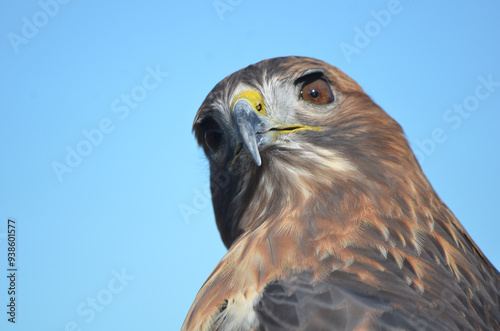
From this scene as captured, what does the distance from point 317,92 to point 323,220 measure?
1.07m

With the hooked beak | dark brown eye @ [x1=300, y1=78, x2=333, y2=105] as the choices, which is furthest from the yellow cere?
dark brown eye @ [x1=300, y1=78, x2=333, y2=105]

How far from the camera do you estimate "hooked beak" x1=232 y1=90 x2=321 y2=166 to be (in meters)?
3.56

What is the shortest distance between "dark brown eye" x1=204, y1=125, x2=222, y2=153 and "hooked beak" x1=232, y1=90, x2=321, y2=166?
441 mm

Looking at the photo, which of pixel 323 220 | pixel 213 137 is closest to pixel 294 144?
pixel 323 220

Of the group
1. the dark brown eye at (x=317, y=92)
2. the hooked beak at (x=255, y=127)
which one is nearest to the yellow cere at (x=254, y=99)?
the hooked beak at (x=255, y=127)

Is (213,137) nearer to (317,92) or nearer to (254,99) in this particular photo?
(254,99)

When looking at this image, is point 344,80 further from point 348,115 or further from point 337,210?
point 337,210

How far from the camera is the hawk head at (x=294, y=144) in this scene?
3648 millimetres

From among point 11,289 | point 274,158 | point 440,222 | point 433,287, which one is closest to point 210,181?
point 274,158

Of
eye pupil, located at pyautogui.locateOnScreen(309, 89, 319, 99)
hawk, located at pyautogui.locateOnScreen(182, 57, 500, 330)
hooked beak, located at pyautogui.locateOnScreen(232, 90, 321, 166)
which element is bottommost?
hawk, located at pyautogui.locateOnScreen(182, 57, 500, 330)

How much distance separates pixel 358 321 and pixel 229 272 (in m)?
0.93

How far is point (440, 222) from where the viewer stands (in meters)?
3.52

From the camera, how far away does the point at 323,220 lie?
3371mm

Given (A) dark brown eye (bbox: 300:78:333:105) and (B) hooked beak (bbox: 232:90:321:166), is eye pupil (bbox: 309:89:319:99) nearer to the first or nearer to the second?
(A) dark brown eye (bbox: 300:78:333:105)
